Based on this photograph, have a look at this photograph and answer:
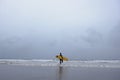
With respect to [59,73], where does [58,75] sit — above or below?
above

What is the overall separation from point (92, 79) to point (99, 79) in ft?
1.33

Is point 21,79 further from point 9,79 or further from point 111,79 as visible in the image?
point 111,79

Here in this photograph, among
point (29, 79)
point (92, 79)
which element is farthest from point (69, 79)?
point (29, 79)

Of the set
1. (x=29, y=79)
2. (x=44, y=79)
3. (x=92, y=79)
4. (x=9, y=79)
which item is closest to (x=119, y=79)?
(x=92, y=79)

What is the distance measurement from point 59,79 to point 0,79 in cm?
339

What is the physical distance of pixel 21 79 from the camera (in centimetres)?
1322

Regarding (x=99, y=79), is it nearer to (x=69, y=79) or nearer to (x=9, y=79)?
(x=69, y=79)

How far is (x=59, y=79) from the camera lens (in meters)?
13.5

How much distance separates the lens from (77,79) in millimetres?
13742

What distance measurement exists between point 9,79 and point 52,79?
2481mm

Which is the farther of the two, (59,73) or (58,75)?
(59,73)

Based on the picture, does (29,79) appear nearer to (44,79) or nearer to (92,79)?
(44,79)

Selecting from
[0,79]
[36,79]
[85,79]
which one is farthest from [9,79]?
[85,79]

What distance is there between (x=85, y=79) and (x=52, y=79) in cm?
197
